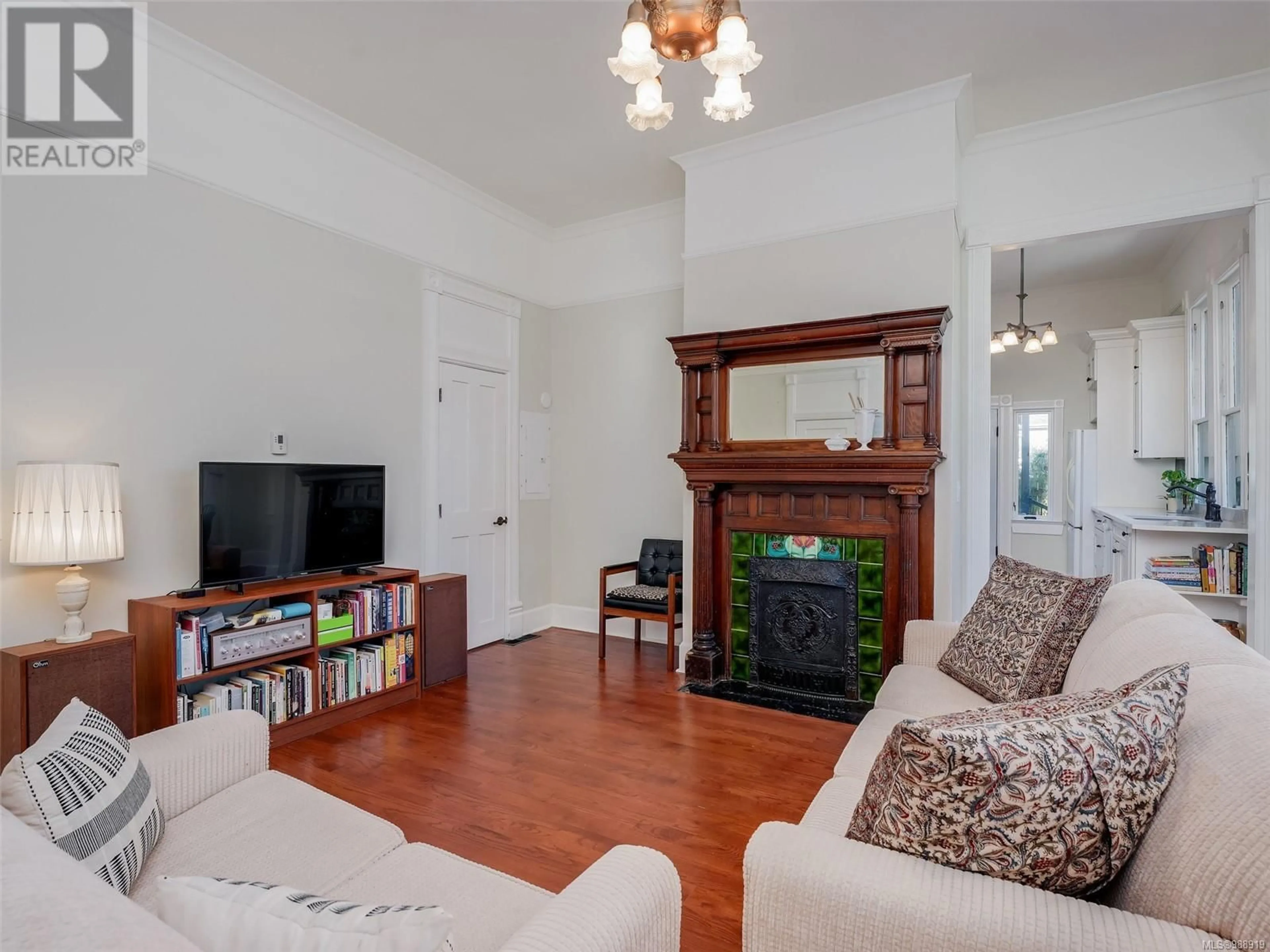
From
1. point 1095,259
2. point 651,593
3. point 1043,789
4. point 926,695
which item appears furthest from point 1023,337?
point 1043,789

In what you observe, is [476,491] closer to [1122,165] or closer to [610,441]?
[610,441]

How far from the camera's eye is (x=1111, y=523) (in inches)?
195

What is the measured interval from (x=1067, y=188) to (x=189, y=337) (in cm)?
461

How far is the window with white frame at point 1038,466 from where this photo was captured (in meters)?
6.72

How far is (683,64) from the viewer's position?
10.4 ft

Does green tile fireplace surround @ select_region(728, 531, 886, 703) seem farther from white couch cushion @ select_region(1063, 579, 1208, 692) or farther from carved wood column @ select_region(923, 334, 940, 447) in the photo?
white couch cushion @ select_region(1063, 579, 1208, 692)

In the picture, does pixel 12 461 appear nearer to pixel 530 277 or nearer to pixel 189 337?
pixel 189 337

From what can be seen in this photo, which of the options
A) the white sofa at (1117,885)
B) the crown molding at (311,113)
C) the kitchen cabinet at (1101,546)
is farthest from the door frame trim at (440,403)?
the kitchen cabinet at (1101,546)

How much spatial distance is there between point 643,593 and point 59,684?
9.93ft

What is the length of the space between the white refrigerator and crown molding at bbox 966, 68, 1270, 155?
3364 millimetres

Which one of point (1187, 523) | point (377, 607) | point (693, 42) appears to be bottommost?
point (377, 607)

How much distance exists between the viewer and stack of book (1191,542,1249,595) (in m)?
3.56

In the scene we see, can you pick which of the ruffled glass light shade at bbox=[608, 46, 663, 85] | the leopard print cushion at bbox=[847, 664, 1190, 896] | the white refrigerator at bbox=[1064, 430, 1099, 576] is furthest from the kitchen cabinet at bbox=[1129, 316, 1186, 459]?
the leopard print cushion at bbox=[847, 664, 1190, 896]

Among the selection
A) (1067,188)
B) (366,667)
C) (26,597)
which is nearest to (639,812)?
(366,667)
